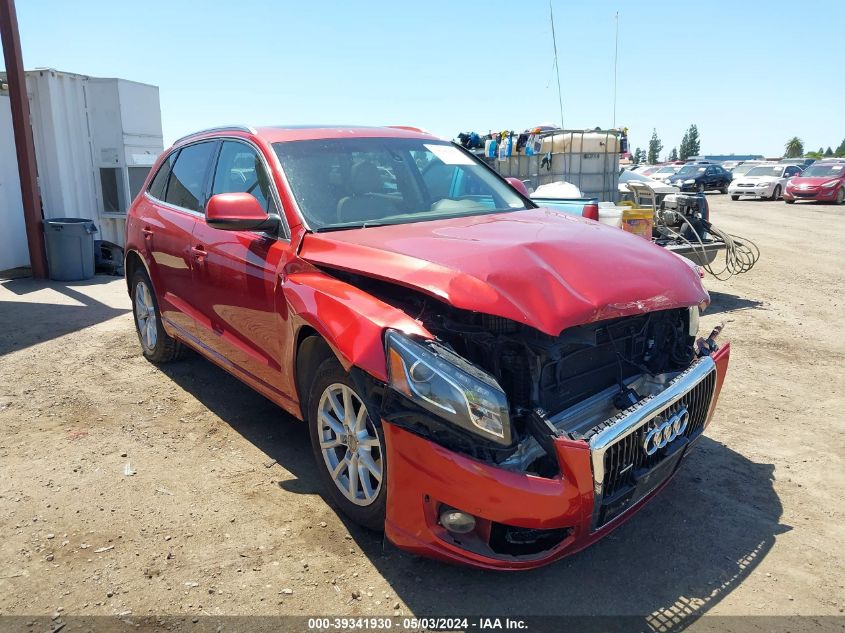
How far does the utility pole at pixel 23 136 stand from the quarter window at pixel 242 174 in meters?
6.46

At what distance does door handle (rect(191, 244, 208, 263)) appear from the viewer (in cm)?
420

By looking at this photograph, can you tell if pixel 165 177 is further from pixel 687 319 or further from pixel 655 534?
pixel 655 534

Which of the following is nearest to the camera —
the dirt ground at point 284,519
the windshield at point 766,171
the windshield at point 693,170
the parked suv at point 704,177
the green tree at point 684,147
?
the dirt ground at point 284,519

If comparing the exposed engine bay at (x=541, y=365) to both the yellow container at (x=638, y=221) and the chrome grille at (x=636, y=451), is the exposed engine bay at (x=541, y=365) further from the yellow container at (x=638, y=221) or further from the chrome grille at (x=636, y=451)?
the yellow container at (x=638, y=221)

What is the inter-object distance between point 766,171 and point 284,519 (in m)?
31.4

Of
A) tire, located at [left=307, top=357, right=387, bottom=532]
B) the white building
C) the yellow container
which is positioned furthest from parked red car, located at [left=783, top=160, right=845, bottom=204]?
tire, located at [left=307, top=357, right=387, bottom=532]

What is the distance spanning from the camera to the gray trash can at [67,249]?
9289mm

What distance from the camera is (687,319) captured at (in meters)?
3.40

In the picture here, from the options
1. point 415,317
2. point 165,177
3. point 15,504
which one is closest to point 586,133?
point 165,177

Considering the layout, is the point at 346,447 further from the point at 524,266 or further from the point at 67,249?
the point at 67,249

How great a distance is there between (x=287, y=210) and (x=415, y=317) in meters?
1.17

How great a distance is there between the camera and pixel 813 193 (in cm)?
2495

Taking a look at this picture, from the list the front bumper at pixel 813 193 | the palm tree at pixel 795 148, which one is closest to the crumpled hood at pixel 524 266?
the front bumper at pixel 813 193

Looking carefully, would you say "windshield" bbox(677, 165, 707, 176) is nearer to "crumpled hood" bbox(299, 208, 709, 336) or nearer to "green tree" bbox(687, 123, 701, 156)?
"crumpled hood" bbox(299, 208, 709, 336)
